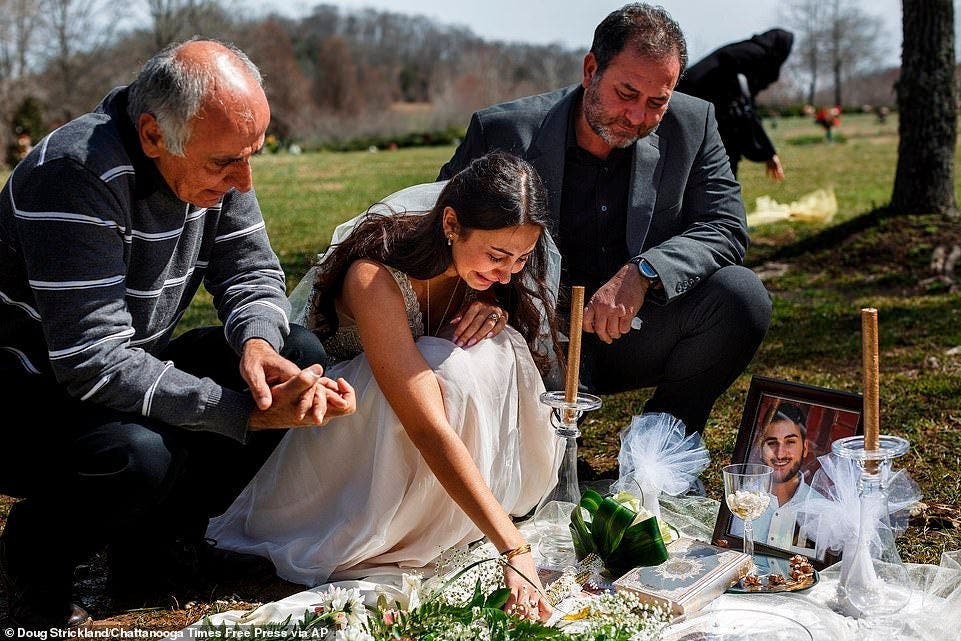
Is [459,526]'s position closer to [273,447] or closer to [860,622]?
[273,447]

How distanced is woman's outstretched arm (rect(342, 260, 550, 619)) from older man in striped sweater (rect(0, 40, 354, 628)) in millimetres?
184

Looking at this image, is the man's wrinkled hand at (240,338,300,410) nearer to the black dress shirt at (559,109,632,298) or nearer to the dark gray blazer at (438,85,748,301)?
the dark gray blazer at (438,85,748,301)

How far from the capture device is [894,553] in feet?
8.48

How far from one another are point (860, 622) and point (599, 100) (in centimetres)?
194

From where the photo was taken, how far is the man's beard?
11.8ft

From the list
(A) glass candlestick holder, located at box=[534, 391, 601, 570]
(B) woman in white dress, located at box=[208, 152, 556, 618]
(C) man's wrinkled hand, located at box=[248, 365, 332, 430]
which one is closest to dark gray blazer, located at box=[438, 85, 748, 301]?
(B) woman in white dress, located at box=[208, 152, 556, 618]

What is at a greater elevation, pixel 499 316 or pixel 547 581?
pixel 499 316

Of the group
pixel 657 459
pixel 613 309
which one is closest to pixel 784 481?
pixel 657 459

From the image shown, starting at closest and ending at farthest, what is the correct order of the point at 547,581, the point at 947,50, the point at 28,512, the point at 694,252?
the point at 28,512 → the point at 547,581 → the point at 694,252 → the point at 947,50

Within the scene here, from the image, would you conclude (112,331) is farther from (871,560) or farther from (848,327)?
(848,327)

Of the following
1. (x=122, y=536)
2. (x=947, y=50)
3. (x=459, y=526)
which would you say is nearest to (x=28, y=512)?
(x=122, y=536)

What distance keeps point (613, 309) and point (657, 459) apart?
547 millimetres

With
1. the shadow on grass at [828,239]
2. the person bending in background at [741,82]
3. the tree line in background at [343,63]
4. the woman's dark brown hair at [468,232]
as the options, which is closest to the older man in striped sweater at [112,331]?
the woman's dark brown hair at [468,232]

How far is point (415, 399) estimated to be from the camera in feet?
8.96
